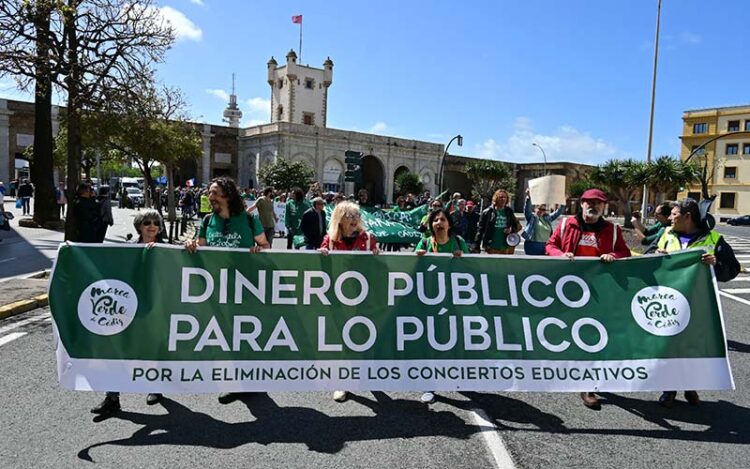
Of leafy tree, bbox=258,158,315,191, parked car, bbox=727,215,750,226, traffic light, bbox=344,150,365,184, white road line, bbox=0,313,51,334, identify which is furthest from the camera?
parked car, bbox=727,215,750,226

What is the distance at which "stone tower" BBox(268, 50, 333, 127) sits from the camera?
222 ft

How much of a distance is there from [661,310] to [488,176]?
63.7 metres

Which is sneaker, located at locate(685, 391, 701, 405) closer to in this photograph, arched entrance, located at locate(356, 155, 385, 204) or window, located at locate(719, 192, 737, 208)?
arched entrance, located at locate(356, 155, 385, 204)

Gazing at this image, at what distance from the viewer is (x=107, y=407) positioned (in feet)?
14.0

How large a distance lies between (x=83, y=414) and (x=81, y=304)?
0.89m

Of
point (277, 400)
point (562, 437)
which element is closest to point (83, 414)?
point (277, 400)

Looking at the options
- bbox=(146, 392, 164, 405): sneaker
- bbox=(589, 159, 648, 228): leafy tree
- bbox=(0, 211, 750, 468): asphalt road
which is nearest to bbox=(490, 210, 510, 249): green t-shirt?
bbox=(0, 211, 750, 468): asphalt road

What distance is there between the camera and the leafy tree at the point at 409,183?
62219 mm

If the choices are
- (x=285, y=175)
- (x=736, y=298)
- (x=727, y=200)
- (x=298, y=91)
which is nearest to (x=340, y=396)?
(x=736, y=298)

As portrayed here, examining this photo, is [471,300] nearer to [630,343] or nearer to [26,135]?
[630,343]

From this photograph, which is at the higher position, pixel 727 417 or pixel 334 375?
pixel 334 375

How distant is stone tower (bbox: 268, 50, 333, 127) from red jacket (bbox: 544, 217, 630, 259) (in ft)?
213

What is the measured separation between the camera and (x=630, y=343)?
14.9 ft

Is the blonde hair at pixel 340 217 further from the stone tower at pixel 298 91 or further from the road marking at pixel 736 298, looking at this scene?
the stone tower at pixel 298 91
